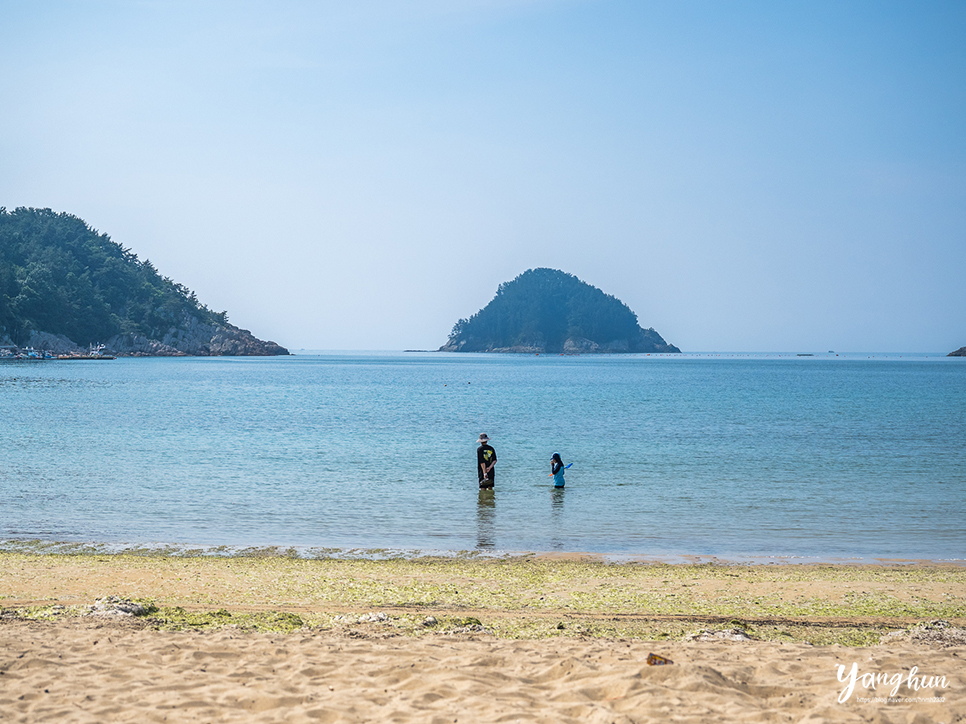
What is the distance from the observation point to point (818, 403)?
6262cm

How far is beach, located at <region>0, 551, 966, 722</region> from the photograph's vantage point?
6.11 metres

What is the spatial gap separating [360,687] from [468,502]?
13869 millimetres

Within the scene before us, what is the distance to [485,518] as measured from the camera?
60.0 feet

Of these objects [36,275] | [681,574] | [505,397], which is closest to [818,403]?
[505,397]

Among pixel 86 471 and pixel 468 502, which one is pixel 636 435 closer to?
pixel 468 502

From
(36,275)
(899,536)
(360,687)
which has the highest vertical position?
(36,275)

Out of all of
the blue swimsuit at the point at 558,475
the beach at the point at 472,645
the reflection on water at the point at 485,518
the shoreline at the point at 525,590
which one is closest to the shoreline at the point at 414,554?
the shoreline at the point at 525,590

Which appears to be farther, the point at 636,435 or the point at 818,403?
the point at 818,403

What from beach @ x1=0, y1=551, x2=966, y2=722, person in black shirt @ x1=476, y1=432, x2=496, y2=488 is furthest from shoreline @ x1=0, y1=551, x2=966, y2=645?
person in black shirt @ x1=476, y1=432, x2=496, y2=488

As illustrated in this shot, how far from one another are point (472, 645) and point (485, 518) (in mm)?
10587

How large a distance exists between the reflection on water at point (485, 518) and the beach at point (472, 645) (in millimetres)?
3303

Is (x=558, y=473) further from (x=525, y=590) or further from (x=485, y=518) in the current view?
(x=525, y=590)

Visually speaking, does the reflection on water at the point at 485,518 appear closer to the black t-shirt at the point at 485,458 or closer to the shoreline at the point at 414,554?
the black t-shirt at the point at 485,458

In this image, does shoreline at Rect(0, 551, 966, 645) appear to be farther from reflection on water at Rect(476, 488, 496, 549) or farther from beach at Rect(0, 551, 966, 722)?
reflection on water at Rect(476, 488, 496, 549)
